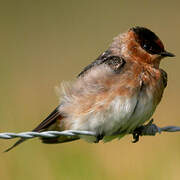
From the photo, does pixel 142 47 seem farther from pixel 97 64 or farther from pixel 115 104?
A: pixel 115 104

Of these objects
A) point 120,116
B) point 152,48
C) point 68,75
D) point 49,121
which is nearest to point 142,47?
point 152,48

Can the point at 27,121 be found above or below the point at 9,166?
above

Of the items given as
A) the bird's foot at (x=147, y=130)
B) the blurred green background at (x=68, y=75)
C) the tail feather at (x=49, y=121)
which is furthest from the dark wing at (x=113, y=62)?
the blurred green background at (x=68, y=75)

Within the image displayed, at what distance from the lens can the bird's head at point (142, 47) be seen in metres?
6.27

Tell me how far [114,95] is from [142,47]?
839 millimetres

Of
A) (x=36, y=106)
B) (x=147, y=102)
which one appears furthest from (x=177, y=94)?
(x=147, y=102)

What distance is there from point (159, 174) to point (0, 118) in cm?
177

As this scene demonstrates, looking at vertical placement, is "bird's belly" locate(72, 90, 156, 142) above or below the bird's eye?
below

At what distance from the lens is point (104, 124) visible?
587 cm

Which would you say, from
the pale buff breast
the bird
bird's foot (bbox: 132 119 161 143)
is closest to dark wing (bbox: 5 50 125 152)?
the bird

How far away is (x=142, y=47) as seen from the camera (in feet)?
21.0

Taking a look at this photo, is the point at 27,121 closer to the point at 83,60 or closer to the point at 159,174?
the point at 159,174

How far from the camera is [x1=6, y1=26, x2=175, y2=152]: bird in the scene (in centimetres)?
579

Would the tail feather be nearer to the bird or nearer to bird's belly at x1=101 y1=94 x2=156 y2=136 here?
the bird
